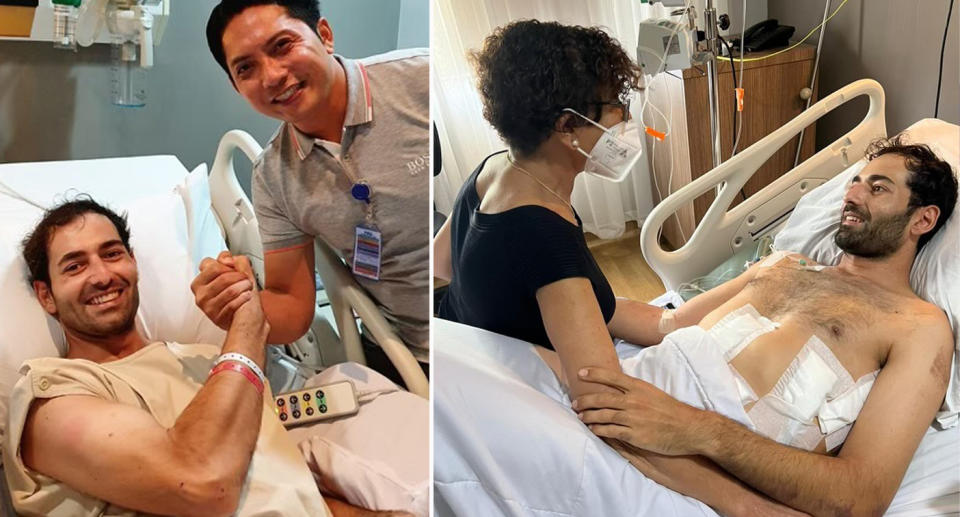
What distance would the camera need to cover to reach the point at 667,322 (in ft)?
2.95

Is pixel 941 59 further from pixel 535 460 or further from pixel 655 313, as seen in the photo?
pixel 535 460

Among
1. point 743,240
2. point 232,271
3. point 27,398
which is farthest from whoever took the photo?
point 743,240

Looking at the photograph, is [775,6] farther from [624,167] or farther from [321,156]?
[321,156]

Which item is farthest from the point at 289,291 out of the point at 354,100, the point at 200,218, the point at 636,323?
the point at 636,323

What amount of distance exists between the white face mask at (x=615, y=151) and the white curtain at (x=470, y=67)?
0.07ft

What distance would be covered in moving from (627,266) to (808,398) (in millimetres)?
264

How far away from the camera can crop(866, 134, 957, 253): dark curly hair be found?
0.83 meters

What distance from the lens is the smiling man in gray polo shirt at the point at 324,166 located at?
0.69 metres

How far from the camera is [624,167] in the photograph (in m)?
0.83

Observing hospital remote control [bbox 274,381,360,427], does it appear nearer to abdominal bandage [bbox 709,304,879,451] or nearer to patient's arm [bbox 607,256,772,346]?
patient's arm [bbox 607,256,772,346]

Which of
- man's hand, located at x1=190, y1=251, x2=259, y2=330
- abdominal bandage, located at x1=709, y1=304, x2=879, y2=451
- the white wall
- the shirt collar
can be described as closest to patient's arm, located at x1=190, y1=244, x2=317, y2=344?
man's hand, located at x1=190, y1=251, x2=259, y2=330

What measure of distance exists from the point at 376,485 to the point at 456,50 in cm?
49

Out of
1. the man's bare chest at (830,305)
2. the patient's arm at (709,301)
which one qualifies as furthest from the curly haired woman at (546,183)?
the man's bare chest at (830,305)

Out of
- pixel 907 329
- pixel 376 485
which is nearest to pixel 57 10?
pixel 376 485
